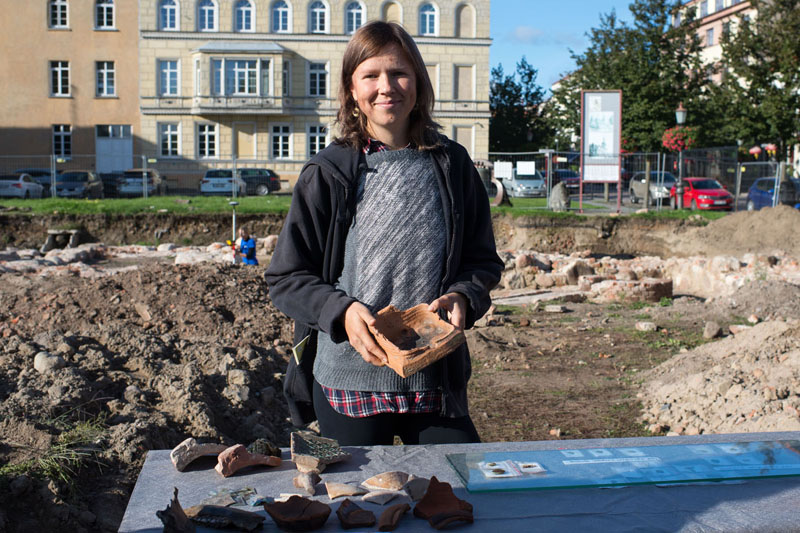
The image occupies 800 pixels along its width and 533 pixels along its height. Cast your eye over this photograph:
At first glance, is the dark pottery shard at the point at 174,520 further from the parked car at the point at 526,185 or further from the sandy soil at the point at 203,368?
the parked car at the point at 526,185

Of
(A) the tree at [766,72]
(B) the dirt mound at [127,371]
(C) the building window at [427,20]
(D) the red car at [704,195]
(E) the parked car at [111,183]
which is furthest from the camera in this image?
(C) the building window at [427,20]

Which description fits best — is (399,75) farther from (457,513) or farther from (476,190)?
(457,513)

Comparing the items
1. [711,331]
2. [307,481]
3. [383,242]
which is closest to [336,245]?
[383,242]

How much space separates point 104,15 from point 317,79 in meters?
11.3

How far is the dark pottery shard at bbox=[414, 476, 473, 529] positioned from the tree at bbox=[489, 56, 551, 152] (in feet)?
171

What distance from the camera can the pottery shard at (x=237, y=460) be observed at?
89.1 inches

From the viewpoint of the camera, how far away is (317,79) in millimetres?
42906

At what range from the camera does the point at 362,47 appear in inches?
99.2

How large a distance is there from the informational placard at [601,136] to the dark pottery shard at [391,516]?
20.4 meters

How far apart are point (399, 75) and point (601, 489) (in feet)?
4.49

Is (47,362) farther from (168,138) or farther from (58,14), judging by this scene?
(58,14)

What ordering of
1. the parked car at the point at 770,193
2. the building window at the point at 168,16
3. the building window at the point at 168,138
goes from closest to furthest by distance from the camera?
the parked car at the point at 770,193 < the building window at the point at 168,16 < the building window at the point at 168,138

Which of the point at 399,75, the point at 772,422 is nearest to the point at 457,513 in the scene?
the point at 399,75

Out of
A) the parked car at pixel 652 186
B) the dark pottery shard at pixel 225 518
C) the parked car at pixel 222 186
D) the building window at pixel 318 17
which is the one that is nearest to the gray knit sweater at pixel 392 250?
the dark pottery shard at pixel 225 518
